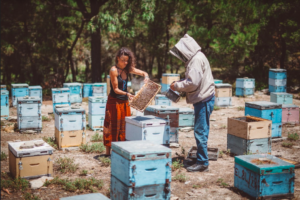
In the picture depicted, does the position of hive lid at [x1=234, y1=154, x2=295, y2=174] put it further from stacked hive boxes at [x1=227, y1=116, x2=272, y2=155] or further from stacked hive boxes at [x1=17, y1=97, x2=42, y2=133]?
stacked hive boxes at [x1=17, y1=97, x2=42, y2=133]

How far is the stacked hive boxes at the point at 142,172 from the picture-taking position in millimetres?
4125

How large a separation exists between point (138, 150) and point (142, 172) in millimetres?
276

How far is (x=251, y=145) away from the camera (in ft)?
22.0

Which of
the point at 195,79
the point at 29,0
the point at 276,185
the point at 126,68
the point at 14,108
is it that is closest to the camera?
the point at 276,185

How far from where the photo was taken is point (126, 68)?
21.7 ft

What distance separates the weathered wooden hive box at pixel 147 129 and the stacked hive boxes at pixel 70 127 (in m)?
1.84

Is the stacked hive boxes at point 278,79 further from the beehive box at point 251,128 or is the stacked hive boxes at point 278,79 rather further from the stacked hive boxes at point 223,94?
the beehive box at point 251,128

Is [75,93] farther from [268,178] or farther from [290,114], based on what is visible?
[268,178]

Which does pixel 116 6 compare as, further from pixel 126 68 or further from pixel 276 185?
pixel 276 185

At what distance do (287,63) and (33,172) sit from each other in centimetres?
1935

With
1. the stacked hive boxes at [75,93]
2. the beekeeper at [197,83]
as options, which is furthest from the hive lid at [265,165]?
the stacked hive boxes at [75,93]

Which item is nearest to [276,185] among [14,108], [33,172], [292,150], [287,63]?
[292,150]

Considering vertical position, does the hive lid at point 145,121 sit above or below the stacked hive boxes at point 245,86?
below

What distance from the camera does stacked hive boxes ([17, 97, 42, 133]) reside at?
9383 millimetres
